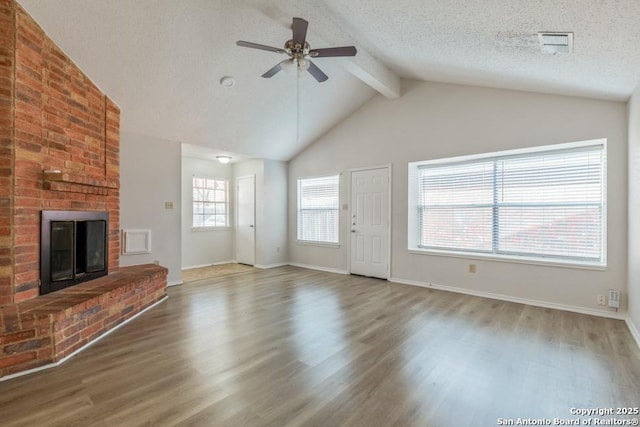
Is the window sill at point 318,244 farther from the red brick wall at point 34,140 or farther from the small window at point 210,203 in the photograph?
the red brick wall at point 34,140

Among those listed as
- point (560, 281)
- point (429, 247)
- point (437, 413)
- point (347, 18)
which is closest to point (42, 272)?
point (437, 413)

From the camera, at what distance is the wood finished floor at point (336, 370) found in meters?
1.85

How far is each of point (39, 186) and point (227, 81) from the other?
8.15 ft

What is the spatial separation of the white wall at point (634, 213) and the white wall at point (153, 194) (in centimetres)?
591

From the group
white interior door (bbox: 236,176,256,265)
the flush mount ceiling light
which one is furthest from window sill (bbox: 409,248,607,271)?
the flush mount ceiling light

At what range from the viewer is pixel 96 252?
11.7 feet

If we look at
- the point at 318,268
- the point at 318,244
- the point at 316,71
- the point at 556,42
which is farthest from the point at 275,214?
the point at 556,42

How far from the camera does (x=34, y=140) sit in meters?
2.78

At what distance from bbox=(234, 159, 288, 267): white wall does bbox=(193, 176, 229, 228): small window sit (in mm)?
749

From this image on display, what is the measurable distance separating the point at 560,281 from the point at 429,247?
6.02 ft

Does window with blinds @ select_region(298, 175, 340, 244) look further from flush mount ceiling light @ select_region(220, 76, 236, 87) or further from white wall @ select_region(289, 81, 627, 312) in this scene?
flush mount ceiling light @ select_region(220, 76, 236, 87)

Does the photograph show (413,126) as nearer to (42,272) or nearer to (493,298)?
(493,298)

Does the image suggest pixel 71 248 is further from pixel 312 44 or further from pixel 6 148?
pixel 312 44

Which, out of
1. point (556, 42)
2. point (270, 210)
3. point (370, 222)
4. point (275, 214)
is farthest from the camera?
point (275, 214)
